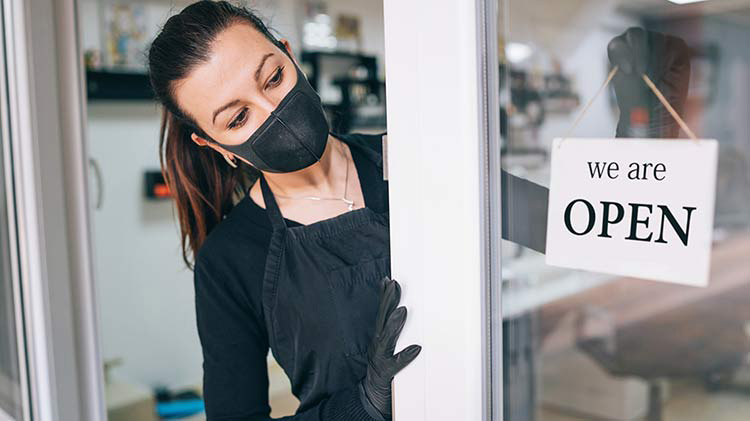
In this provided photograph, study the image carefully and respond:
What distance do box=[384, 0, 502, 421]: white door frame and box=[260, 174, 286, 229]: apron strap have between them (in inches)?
10.2

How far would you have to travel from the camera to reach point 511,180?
0.70 m

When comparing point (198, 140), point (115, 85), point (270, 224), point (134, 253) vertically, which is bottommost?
point (134, 253)

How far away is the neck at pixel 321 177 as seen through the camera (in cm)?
96

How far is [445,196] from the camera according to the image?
713 millimetres

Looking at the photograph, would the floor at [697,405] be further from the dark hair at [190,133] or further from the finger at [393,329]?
the dark hair at [190,133]

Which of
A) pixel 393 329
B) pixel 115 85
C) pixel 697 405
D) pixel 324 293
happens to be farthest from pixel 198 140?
pixel 115 85

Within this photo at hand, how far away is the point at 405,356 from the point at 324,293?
0.19m

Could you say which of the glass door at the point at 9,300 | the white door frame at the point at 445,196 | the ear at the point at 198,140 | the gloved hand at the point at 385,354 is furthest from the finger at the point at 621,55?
the glass door at the point at 9,300

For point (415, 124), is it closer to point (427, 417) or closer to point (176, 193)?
point (427, 417)

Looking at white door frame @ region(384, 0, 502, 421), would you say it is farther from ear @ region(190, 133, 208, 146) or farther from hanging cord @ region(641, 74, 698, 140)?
ear @ region(190, 133, 208, 146)

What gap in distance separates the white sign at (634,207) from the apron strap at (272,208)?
1.48ft

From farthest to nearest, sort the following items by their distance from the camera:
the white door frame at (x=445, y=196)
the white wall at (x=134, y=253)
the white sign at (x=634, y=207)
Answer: the white wall at (x=134, y=253) → the white door frame at (x=445, y=196) → the white sign at (x=634, y=207)

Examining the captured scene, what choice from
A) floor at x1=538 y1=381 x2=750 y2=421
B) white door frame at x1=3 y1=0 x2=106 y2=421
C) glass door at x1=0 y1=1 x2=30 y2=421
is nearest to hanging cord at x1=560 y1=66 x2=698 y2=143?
floor at x1=538 y1=381 x2=750 y2=421

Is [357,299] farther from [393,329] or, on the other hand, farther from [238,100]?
[238,100]
